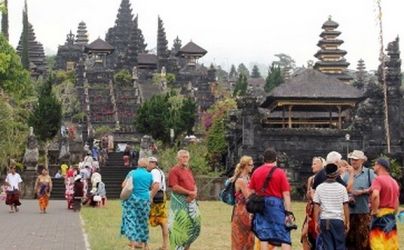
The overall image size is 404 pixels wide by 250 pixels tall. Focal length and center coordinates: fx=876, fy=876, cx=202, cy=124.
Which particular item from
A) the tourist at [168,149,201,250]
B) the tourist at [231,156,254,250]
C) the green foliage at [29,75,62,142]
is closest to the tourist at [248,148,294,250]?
the tourist at [231,156,254,250]

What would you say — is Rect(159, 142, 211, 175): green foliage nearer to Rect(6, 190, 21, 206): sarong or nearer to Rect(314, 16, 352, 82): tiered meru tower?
Rect(6, 190, 21, 206): sarong

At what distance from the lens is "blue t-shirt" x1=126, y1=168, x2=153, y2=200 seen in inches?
562

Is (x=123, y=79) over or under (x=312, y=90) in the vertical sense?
over

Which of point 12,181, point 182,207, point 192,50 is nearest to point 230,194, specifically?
point 182,207

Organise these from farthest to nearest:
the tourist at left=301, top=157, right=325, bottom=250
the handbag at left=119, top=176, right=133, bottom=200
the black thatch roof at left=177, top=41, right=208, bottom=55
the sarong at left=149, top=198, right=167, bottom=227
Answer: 1. the black thatch roof at left=177, top=41, right=208, bottom=55
2. the sarong at left=149, top=198, right=167, bottom=227
3. the handbag at left=119, top=176, right=133, bottom=200
4. the tourist at left=301, top=157, right=325, bottom=250

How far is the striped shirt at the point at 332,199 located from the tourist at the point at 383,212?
1.98 feet

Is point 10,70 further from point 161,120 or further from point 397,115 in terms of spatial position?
point 397,115

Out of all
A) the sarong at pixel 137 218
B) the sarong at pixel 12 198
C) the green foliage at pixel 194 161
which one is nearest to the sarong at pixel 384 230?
the sarong at pixel 137 218

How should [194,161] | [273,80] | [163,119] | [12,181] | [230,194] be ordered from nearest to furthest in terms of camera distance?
[230,194], [12,181], [194,161], [163,119], [273,80]

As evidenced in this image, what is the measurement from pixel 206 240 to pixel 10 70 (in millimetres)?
39385

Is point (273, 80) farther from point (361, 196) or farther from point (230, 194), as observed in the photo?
point (361, 196)

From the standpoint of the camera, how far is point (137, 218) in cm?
1427

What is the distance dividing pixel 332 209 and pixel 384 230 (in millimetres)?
958

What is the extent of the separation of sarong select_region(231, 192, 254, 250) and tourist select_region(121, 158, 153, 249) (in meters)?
2.50
